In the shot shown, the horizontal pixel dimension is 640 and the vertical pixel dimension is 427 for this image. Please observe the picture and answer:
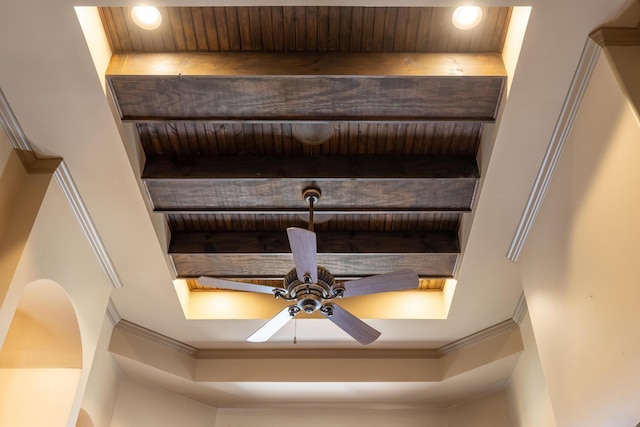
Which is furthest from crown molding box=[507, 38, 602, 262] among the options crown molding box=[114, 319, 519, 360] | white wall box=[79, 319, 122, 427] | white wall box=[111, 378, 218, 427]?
white wall box=[111, 378, 218, 427]

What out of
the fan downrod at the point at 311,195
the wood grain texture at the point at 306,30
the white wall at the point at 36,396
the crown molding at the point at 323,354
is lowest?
the white wall at the point at 36,396

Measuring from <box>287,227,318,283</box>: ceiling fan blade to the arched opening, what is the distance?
5.43ft

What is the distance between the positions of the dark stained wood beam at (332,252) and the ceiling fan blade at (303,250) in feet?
3.00

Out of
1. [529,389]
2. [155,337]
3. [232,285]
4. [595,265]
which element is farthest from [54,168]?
[529,389]

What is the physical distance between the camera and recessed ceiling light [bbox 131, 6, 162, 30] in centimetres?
248

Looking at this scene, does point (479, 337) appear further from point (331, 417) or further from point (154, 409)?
point (154, 409)

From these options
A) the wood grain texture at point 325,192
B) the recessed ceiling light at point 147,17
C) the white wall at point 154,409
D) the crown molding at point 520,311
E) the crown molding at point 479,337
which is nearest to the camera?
the recessed ceiling light at point 147,17

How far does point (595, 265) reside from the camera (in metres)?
2.52

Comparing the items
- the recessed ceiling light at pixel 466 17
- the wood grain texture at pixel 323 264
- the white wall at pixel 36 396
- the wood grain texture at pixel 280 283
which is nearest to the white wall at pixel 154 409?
the wood grain texture at pixel 280 283

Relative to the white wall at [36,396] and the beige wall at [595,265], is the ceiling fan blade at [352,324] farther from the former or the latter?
the white wall at [36,396]

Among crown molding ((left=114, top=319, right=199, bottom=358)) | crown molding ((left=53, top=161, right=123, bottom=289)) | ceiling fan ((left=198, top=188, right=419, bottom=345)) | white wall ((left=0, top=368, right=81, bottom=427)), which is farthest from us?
crown molding ((left=114, top=319, right=199, bottom=358))

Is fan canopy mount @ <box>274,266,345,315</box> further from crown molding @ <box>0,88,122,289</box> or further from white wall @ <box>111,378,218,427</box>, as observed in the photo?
white wall @ <box>111,378,218,427</box>

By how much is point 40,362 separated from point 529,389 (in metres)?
3.86

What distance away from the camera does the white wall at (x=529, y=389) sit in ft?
13.1
